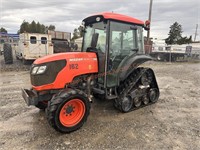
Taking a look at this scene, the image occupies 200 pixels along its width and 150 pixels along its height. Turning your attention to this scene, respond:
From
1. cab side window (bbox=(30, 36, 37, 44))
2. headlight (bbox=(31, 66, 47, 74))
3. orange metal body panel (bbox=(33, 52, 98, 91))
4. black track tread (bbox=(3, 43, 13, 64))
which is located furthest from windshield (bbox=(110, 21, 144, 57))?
black track tread (bbox=(3, 43, 13, 64))

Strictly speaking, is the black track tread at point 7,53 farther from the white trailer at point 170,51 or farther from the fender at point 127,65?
the white trailer at point 170,51

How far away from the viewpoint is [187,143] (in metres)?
3.35

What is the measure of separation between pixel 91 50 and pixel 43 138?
7.18 feet

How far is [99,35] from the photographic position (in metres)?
4.24

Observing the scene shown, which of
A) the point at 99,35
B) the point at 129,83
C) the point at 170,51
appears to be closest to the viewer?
the point at 99,35

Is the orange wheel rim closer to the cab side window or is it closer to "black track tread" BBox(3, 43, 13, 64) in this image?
the cab side window

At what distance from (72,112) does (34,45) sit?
9.75m

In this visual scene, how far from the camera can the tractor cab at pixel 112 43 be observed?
4105 mm

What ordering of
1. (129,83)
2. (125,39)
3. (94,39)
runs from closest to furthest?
1. (94,39)
2. (125,39)
3. (129,83)

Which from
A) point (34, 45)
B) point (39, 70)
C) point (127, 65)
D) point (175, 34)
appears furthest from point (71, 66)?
point (175, 34)

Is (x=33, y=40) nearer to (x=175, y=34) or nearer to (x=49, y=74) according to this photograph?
(x=49, y=74)

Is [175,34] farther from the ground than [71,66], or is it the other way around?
[175,34]

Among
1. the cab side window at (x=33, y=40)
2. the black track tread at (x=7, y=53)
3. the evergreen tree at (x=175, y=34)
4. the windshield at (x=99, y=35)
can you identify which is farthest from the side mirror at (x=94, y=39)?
the evergreen tree at (x=175, y=34)

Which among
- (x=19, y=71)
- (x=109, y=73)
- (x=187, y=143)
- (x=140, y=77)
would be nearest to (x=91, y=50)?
(x=109, y=73)
